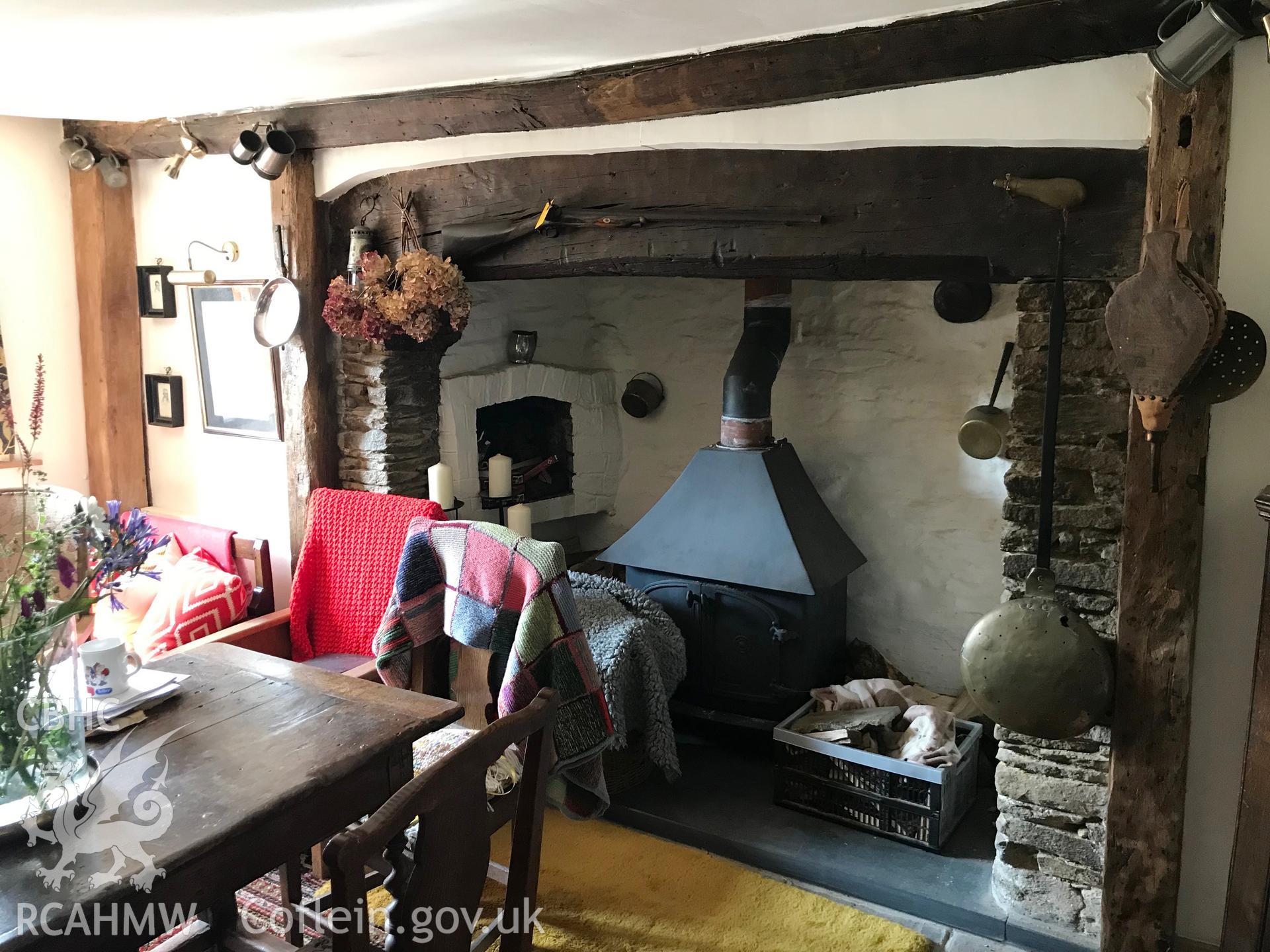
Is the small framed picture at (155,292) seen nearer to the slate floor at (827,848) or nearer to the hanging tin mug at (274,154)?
the hanging tin mug at (274,154)

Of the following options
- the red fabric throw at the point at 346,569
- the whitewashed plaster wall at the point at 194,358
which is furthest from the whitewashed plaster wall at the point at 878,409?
the whitewashed plaster wall at the point at 194,358

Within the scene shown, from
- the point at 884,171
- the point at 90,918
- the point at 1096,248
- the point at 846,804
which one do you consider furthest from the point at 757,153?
the point at 90,918

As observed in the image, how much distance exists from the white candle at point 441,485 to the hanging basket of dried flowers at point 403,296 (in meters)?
0.46

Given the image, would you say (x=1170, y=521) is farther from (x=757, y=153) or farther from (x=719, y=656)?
(x=719, y=656)

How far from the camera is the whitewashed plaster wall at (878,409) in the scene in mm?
3398

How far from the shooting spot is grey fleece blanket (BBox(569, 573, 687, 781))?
2891mm

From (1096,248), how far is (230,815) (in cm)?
203

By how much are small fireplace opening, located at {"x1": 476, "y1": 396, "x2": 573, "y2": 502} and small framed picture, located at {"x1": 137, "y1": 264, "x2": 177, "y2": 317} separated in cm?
130

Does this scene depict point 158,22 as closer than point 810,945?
Yes

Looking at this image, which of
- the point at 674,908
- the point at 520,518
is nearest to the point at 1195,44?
the point at 674,908

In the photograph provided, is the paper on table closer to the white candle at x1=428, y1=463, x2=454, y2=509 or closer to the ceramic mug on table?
the ceramic mug on table

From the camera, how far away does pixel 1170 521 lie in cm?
209

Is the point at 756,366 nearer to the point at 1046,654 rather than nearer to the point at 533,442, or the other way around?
the point at 533,442

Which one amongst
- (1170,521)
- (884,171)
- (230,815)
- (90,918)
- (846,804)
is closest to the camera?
(90,918)
